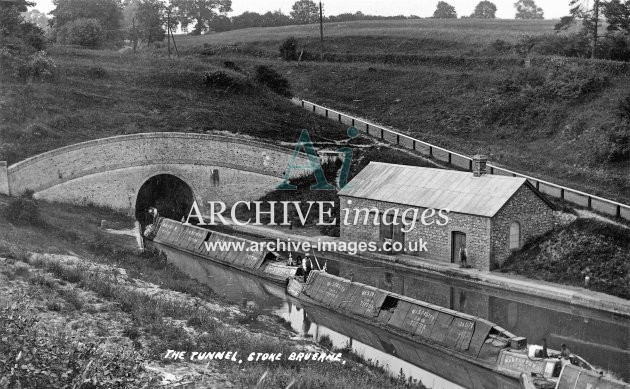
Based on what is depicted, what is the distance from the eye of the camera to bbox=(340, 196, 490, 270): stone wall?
30.2 meters

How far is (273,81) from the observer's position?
57.7 m

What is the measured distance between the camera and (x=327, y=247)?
35344 millimetres

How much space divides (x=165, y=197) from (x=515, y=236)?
905 inches

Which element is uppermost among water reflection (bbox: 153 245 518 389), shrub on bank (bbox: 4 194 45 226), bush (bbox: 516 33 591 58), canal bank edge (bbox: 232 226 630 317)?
bush (bbox: 516 33 591 58)

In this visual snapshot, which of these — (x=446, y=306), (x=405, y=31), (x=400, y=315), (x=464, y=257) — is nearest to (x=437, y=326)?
(x=400, y=315)

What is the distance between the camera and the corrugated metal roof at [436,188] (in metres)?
30.5

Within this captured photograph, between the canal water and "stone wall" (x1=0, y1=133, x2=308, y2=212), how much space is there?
34.7ft

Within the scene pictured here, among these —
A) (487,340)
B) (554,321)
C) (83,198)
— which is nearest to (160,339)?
(487,340)

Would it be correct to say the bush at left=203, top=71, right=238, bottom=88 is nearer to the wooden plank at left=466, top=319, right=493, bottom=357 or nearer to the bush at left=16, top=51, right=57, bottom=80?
the bush at left=16, top=51, right=57, bottom=80

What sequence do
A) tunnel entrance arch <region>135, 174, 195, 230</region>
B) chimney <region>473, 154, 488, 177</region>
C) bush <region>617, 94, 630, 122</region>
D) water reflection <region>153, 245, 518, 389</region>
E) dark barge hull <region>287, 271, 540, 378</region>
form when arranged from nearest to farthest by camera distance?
water reflection <region>153, 245, 518, 389</region> < dark barge hull <region>287, 271, 540, 378</region> < chimney <region>473, 154, 488, 177</region> < bush <region>617, 94, 630, 122</region> < tunnel entrance arch <region>135, 174, 195, 230</region>

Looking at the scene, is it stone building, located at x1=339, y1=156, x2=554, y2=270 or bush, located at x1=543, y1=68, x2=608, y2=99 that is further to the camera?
bush, located at x1=543, y1=68, x2=608, y2=99

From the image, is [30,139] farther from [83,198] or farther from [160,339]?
[160,339]

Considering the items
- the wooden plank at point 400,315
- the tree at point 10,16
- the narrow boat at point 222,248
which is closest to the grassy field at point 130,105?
the tree at point 10,16

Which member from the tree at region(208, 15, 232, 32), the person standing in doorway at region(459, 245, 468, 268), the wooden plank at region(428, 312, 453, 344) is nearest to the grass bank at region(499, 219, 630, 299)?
the person standing in doorway at region(459, 245, 468, 268)
